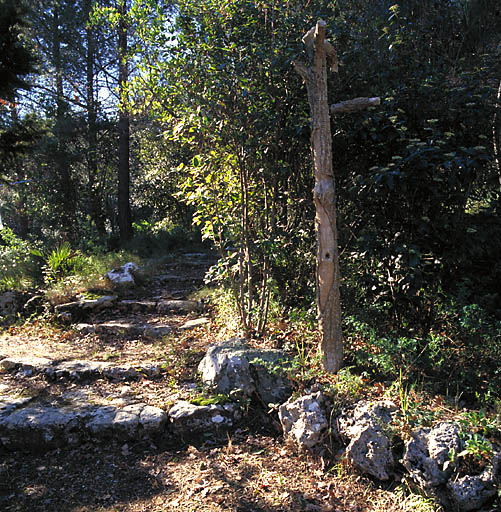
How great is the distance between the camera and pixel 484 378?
322 centimetres

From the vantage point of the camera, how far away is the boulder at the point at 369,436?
109 inches

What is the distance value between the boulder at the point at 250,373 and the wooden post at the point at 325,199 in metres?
0.44

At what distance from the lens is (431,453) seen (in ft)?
8.36

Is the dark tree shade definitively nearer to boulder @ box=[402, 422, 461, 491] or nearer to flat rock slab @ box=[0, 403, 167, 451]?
flat rock slab @ box=[0, 403, 167, 451]

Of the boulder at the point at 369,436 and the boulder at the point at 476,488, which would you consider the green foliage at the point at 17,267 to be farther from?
the boulder at the point at 476,488

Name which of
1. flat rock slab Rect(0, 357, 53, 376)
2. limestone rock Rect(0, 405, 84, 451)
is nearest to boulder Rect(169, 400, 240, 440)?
limestone rock Rect(0, 405, 84, 451)

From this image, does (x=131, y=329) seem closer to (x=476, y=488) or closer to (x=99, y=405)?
(x=99, y=405)

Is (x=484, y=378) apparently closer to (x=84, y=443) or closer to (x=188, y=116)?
(x=84, y=443)

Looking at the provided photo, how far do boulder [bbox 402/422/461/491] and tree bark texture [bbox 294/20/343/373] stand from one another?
1004 mm

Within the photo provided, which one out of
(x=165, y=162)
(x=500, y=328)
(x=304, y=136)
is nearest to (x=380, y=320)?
(x=500, y=328)

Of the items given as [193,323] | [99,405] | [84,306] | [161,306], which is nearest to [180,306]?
[161,306]

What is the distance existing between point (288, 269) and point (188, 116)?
2014 mm

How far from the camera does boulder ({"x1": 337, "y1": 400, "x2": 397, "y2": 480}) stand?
2766 mm

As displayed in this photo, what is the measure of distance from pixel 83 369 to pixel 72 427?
43.9 inches
